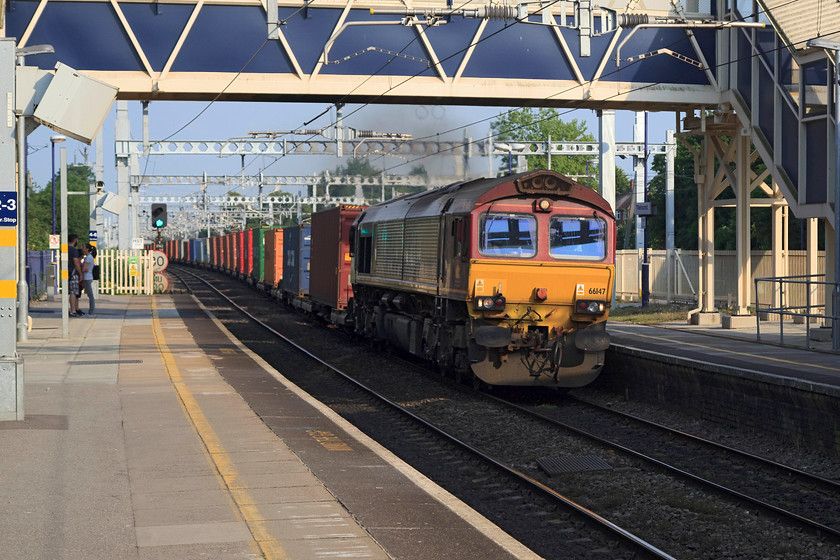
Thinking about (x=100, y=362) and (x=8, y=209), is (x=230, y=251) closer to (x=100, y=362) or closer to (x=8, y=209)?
(x=100, y=362)

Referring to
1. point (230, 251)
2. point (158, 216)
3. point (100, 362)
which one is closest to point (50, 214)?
point (230, 251)

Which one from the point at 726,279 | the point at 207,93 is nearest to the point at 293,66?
the point at 207,93

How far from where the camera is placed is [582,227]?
16.4m

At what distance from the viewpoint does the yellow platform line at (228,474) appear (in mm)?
6840

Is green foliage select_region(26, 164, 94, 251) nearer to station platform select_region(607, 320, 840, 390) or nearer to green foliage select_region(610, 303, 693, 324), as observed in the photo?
green foliage select_region(610, 303, 693, 324)

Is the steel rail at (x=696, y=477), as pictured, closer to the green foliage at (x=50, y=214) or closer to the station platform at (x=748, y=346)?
the station platform at (x=748, y=346)

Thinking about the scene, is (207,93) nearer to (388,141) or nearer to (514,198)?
(514,198)

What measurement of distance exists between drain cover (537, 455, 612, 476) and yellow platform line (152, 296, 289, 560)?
3507 mm

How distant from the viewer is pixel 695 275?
36.3 meters

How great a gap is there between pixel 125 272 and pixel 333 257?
66.3 feet

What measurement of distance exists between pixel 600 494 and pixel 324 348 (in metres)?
15.3

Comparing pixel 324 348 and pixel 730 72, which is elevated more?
pixel 730 72

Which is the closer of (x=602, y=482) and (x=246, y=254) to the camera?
(x=602, y=482)

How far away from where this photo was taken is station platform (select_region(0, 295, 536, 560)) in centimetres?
687
